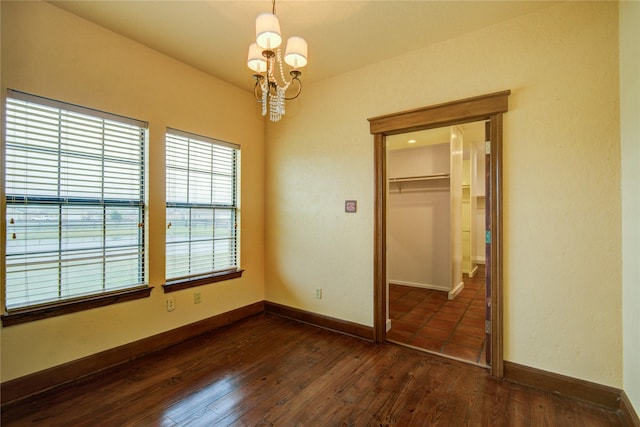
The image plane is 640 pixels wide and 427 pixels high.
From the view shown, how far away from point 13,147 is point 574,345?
419cm

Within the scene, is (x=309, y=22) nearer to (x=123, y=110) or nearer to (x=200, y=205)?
(x=123, y=110)

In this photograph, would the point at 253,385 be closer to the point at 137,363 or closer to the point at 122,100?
the point at 137,363

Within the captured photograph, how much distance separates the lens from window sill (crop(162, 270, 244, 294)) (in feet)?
9.24

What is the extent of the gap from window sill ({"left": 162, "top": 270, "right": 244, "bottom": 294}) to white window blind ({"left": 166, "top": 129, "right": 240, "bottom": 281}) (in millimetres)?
53

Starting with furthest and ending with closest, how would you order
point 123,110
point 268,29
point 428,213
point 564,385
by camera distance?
1. point 428,213
2. point 123,110
3. point 564,385
4. point 268,29

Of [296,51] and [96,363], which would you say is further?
[96,363]

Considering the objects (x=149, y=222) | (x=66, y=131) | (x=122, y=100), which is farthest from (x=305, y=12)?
(x=149, y=222)

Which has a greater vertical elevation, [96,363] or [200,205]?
[200,205]

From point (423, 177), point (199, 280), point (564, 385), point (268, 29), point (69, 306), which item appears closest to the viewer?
point (268, 29)

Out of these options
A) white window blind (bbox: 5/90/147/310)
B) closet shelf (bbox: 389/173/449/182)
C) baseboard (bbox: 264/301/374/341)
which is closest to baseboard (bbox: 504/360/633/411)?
baseboard (bbox: 264/301/374/341)

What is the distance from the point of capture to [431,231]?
16.3 feet

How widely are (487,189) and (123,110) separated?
3.22 m

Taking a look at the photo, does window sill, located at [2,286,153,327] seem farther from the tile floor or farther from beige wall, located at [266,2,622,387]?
the tile floor

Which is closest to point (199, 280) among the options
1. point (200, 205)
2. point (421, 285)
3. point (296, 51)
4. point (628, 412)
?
point (200, 205)
